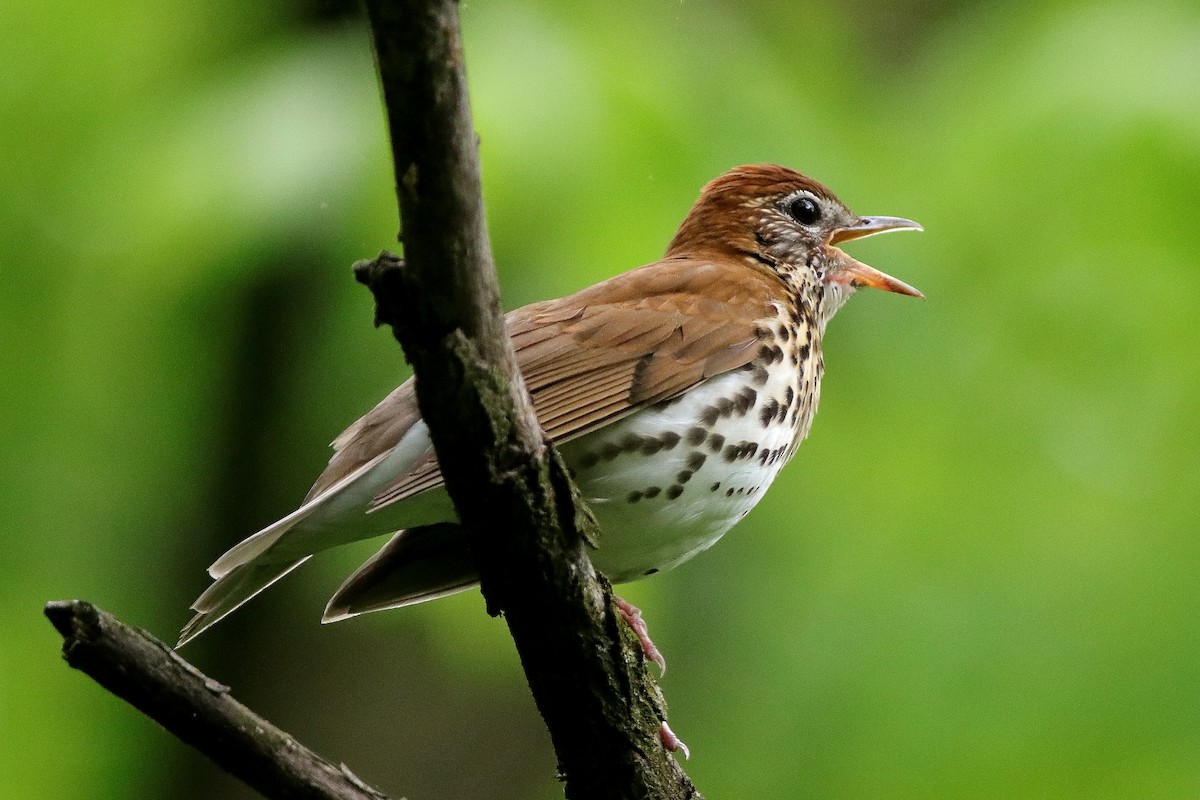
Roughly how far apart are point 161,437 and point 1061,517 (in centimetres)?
379

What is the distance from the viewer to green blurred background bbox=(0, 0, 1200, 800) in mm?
4594

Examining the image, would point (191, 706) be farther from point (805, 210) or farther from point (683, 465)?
point (805, 210)

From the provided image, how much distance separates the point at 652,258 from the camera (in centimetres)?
459

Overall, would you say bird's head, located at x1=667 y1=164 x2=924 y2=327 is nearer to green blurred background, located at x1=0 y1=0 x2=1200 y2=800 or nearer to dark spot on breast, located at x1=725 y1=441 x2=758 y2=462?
green blurred background, located at x1=0 y1=0 x2=1200 y2=800

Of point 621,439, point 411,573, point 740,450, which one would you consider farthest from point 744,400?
point 411,573

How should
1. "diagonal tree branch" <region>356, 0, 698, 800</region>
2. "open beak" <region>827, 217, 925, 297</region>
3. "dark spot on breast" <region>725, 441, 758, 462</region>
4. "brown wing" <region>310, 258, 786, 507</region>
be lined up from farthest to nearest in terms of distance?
"open beak" <region>827, 217, 925, 297</region>, "dark spot on breast" <region>725, 441, 758, 462</region>, "brown wing" <region>310, 258, 786, 507</region>, "diagonal tree branch" <region>356, 0, 698, 800</region>

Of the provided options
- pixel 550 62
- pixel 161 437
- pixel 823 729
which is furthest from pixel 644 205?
pixel 161 437

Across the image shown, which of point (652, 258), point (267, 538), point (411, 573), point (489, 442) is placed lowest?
point (411, 573)

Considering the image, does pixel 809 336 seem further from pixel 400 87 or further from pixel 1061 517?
pixel 400 87

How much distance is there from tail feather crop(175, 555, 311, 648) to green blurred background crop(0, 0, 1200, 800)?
1500 millimetres

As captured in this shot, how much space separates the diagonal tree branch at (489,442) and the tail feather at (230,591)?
0.80 metres

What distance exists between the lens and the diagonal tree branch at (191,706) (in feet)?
7.74

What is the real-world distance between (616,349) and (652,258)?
3.45 feet

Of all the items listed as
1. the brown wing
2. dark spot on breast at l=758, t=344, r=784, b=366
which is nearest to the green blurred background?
the brown wing
